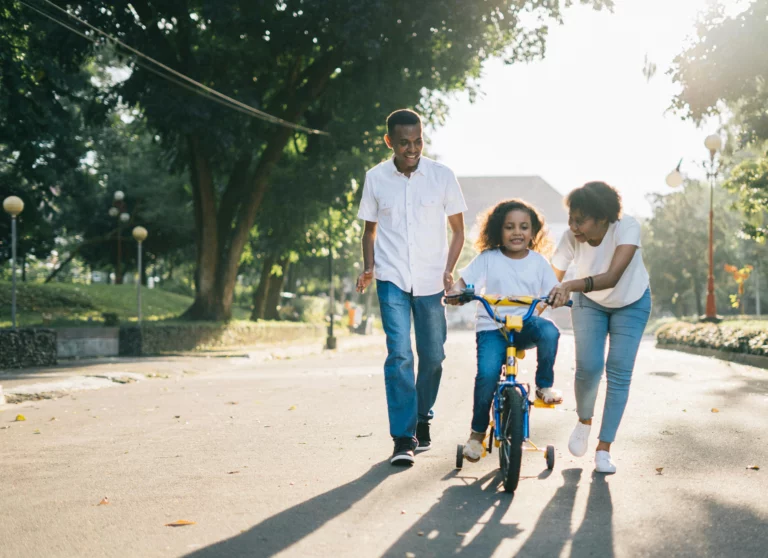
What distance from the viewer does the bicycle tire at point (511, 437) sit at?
491 cm

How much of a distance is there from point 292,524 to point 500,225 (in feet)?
7.41

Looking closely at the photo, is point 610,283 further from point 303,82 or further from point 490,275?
point 303,82

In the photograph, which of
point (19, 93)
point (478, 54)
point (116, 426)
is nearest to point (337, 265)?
point (478, 54)

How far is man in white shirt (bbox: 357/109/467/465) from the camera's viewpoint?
614 centimetres

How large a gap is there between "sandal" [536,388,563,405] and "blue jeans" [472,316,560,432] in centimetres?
6

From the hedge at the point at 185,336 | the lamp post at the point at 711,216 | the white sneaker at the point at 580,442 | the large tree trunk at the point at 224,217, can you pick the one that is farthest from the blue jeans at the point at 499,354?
the lamp post at the point at 711,216

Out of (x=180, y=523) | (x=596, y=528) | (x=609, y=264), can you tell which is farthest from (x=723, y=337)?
(x=180, y=523)

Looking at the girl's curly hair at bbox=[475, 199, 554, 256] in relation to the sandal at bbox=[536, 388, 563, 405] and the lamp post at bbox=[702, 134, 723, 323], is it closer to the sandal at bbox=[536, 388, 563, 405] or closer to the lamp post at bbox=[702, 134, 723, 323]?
the sandal at bbox=[536, 388, 563, 405]

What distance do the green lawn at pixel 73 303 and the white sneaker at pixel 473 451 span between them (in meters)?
20.3

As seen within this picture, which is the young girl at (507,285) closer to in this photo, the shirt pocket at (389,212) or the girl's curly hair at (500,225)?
the girl's curly hair at (500,225)

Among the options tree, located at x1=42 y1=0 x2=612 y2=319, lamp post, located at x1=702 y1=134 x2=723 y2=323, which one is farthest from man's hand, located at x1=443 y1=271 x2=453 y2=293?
lamp post, located at x1=702 y1=134 x2=723 y2=323

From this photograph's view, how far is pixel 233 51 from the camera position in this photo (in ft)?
79.7

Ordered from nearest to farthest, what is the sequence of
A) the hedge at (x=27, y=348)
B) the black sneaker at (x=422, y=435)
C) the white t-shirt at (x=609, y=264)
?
the white t-shirt at (x=609, y=264)
the black sneaker at (x=422, y=435)
the hedge at (x=27, y=348)

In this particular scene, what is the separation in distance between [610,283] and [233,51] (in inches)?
790
